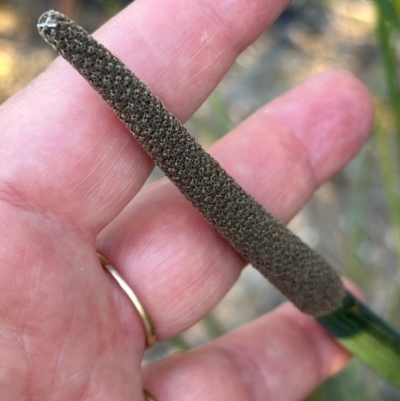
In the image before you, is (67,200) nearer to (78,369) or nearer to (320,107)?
(78,369)

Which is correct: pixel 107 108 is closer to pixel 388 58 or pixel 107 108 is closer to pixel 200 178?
pixel 200 178

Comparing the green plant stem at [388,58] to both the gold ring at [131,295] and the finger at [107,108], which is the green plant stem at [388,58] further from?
the gold ring at [131,295]

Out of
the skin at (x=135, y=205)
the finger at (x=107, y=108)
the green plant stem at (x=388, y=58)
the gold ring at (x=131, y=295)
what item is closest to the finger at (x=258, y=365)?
the skin at (x=135, y=205)

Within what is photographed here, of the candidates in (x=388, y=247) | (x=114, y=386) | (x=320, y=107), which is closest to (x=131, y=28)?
(x=320, y=107)

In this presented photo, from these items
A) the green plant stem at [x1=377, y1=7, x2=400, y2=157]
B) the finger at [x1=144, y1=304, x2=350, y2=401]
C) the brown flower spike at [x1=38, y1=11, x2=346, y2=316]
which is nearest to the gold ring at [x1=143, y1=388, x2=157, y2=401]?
the finger at [x1=144, y1=304, x2=350, y2=401]

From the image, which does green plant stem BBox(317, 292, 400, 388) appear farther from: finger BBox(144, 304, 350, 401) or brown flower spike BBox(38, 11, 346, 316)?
finger BBox(144, 304, 350, 401)
